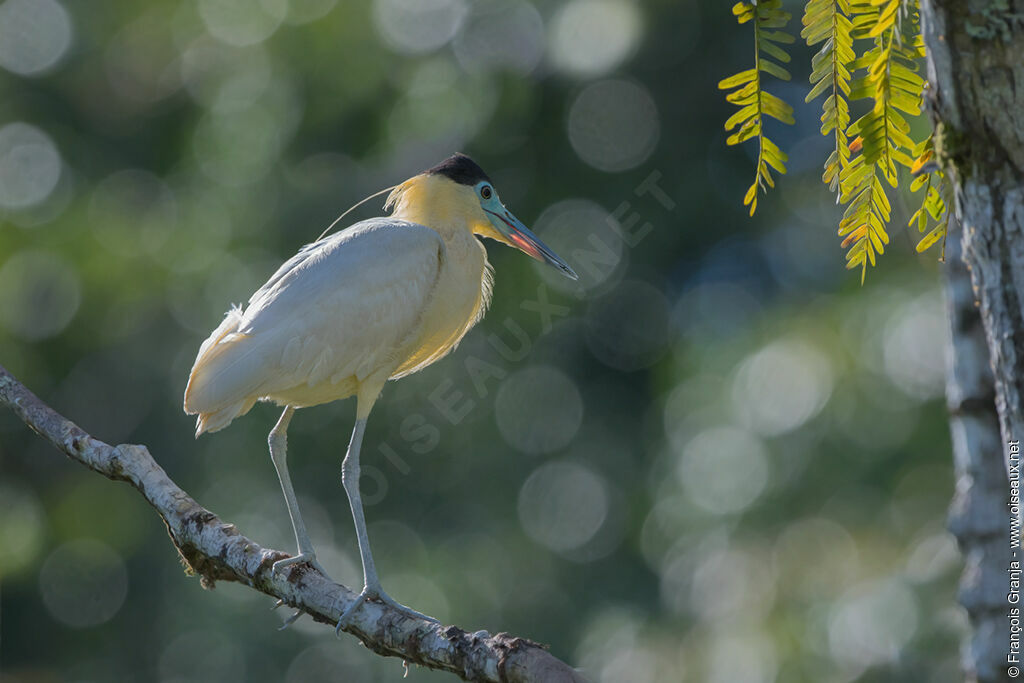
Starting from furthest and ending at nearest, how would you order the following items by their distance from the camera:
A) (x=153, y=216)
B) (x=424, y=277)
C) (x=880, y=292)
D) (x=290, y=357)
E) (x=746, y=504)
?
(x=153, y=216)
(x=746, y=504)
(x=880, y=292)
(x=424, y=277)
(x=290, y=357)

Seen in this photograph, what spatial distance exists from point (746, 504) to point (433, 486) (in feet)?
11.9

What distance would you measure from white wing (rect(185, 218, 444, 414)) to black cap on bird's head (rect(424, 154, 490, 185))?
44cm

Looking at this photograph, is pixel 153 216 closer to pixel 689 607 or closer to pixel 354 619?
pixel 689 607

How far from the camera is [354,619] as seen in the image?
329cm

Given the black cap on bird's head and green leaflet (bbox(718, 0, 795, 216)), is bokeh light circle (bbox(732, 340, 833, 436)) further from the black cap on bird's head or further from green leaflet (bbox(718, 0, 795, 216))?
green leaflet (bbox(718, 0, 795, 216))

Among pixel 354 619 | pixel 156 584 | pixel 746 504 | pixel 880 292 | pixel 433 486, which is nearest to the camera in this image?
pixel 354 619

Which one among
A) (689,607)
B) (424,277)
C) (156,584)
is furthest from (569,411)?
(424,277)

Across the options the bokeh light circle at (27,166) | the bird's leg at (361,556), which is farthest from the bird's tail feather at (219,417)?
the bokeh light circle at (27,166)

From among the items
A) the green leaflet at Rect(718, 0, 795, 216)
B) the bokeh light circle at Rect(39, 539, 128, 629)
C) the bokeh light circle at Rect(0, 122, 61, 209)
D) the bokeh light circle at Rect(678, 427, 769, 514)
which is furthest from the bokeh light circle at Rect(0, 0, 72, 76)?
the green leaflet at Rect(718, 0, 795, 216)

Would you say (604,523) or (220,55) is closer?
(604,523)

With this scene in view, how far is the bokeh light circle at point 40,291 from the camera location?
12047 mm

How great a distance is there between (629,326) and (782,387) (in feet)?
13.3

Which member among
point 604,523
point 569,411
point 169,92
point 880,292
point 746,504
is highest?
point 169,92

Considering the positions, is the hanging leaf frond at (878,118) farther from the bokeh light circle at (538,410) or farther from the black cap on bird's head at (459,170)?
the bokeh light circle at (538,410)
